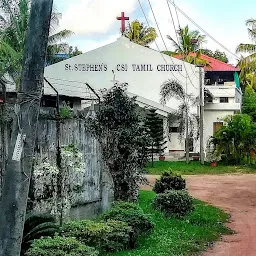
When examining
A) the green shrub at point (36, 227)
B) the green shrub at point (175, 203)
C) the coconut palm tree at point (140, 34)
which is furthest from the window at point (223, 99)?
the green shrub at point (36, 227)

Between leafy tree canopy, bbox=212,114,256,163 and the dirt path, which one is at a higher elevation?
leafy tree canopy, bbox=212,114,256,163

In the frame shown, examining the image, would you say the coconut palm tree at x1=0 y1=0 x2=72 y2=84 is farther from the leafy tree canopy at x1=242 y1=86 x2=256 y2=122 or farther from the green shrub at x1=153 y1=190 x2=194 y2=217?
the leafy tree canopy at x1=242 y1=86 x2=256 y2=122

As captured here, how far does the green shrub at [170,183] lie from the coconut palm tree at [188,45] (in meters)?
28.0

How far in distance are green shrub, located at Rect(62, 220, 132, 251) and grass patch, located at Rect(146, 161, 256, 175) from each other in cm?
1671

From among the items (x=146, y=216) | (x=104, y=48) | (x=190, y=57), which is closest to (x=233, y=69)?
(x=190, y=57)

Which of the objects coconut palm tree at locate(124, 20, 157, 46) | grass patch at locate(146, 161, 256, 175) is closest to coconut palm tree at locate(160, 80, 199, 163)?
grass patch at locate(146, 161, 256, 175)

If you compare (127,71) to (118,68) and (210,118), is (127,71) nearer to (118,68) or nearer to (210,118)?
(118,68)

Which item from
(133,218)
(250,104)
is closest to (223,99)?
(250,104)

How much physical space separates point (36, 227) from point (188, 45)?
38293 millimetres

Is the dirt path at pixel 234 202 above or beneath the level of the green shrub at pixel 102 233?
beneath

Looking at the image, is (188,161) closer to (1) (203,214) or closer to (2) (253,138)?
(2) (253,138)

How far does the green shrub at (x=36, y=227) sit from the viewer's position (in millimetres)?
8508

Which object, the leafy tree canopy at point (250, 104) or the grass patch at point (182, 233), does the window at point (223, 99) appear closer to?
the leafy tree canopy at point (250, 104)

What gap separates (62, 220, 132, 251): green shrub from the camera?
8.91m
